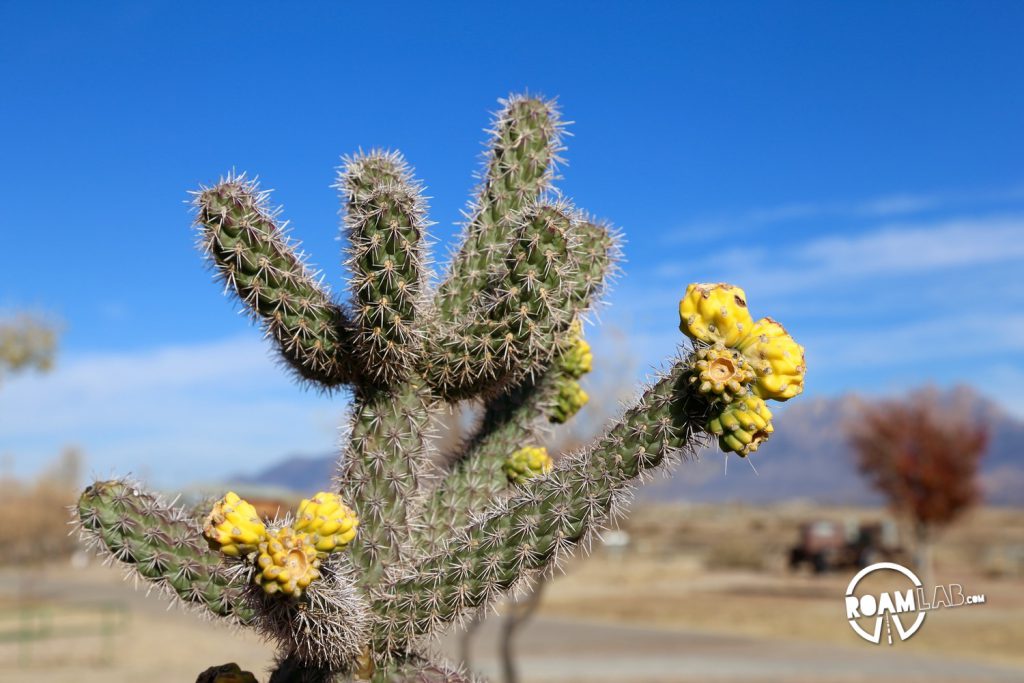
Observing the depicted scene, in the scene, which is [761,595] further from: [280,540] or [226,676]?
[280,540]

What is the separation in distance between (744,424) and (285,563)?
1.11m

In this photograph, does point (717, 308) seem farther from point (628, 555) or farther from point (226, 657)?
point (628, 555)

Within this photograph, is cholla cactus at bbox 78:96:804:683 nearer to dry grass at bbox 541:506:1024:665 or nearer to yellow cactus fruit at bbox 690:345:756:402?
yellow cactus fruit at bbox 690:345:756:402

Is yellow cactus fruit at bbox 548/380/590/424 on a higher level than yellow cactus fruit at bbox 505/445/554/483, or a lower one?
higher

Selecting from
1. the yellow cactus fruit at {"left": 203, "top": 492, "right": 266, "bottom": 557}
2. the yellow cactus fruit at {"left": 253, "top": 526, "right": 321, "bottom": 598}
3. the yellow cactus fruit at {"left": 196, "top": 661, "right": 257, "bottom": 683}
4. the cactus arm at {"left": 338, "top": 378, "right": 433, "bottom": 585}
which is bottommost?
the yellow cactus fruit at {"left": 196, "top": 661, "right": 257, "bottom": 683}

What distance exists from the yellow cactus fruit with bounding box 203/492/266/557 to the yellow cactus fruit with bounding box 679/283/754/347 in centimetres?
111

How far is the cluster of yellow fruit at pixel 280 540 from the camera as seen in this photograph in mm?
2352

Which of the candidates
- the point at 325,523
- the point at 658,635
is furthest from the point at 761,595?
the point at 325,523

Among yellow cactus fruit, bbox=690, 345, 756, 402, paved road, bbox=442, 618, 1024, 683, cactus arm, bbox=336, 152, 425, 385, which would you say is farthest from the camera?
paved road, bbox=442, 618, 1024, 683

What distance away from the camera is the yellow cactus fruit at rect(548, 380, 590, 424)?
353cm

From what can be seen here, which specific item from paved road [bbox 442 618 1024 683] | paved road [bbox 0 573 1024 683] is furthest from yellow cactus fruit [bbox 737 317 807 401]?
paved road [bbox 442 618 1024 683]

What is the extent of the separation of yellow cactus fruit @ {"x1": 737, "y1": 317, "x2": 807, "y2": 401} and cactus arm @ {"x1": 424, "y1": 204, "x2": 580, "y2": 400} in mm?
599

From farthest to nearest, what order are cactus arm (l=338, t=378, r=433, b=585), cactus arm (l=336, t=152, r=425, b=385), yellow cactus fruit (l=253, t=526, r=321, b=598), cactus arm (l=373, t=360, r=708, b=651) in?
cactus arm (l=338, t=378, r=433, b=585) → cactus arm (l=336, t=152, r=425, b=385) → cactus arm (l=373, t=360, r=708, b=651) → yellow cactus fruit (l=253, t=526, r=321, b=598)

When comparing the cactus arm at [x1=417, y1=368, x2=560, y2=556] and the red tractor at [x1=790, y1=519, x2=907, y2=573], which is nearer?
the cactus arm at [x1=417, y1=368, x2=560, y2=556]
